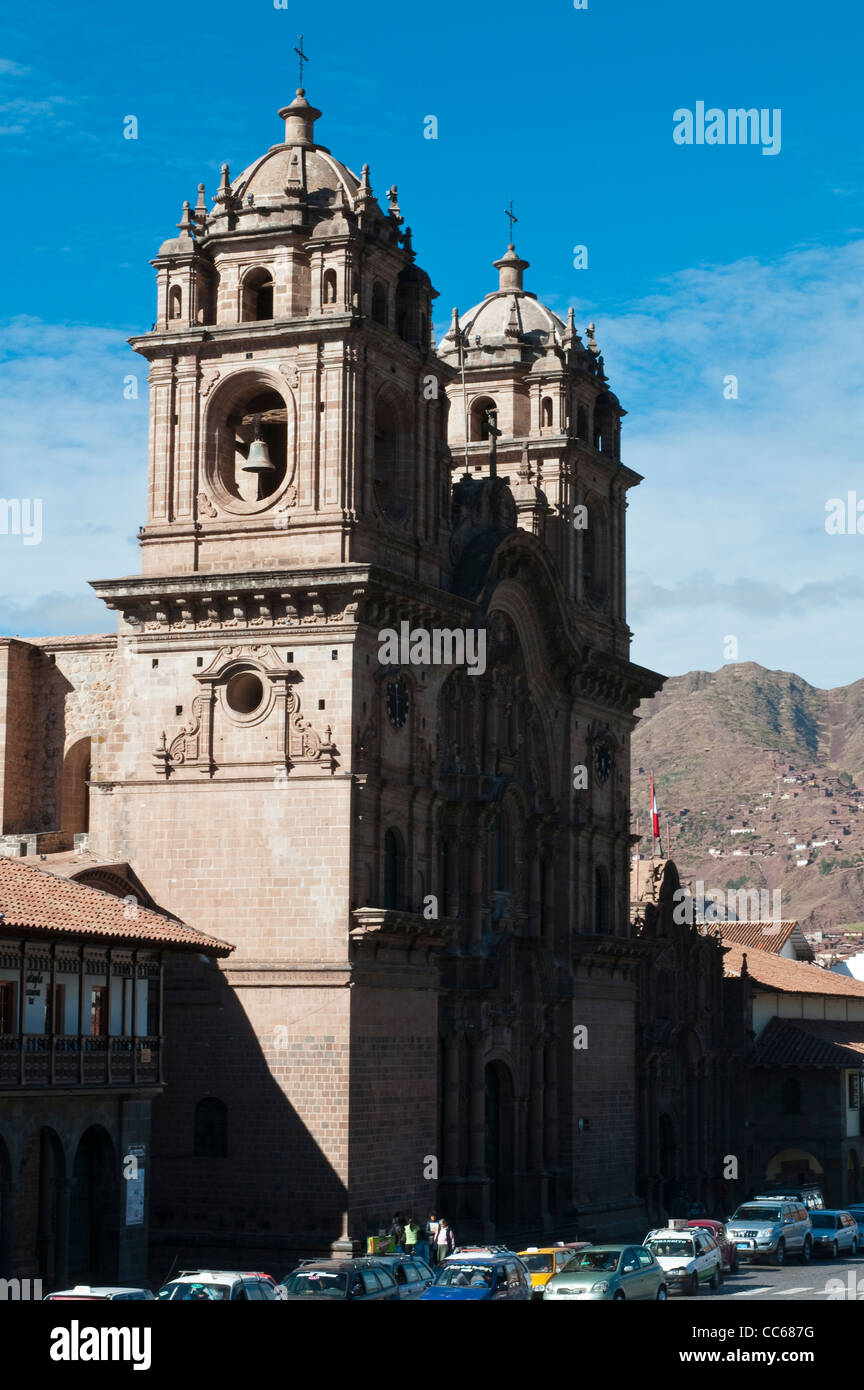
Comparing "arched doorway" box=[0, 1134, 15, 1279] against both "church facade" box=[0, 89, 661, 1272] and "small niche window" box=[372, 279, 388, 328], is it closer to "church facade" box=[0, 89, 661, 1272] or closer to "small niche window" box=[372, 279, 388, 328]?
"church facade" box=[0, 89, 661, 1272]

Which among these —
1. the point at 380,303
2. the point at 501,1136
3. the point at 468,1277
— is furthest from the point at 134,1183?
the point at 380,303

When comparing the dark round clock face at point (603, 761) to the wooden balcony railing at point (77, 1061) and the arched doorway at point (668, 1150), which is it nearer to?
the arched doorway at point (668, 1150)

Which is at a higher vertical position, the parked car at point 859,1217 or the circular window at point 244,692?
the circular window at point 244,692

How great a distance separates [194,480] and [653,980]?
27.7 m

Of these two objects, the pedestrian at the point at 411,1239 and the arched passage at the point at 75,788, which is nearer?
the pedestrian at the point at 411,1239

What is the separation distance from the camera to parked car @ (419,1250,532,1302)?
112 feet

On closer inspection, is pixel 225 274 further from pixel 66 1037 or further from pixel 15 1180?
pixel 15 1180

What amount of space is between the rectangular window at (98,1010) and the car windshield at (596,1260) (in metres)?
10.3

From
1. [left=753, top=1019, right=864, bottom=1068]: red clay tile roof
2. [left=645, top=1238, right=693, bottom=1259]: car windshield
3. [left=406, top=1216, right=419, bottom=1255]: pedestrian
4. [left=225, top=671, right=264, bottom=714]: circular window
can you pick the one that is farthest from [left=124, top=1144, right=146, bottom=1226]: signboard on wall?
[left=753, top=1019, right=864, bottom=1068]: red clay tile roof

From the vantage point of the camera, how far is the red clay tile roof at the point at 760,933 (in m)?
89.3

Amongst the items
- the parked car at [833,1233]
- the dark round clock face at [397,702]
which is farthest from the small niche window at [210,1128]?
the parked car at [833,1233]

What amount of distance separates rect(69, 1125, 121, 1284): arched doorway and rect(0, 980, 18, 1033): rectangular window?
428 centimetres

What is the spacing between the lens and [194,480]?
1928 inches
